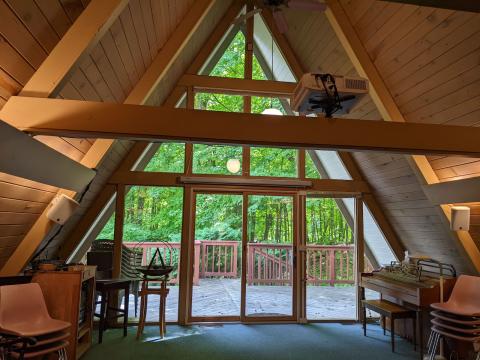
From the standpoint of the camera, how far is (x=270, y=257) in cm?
498

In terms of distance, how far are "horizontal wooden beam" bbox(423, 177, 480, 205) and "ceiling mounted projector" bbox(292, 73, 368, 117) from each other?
1.47 meters

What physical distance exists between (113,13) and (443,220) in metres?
3.64

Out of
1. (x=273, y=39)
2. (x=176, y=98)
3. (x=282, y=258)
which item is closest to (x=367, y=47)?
(x=273, y=39)

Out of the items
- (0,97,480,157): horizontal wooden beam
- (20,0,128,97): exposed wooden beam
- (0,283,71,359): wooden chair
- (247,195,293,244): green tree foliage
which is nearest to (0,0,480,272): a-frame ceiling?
(20,0,128,97): exposed wooden beam

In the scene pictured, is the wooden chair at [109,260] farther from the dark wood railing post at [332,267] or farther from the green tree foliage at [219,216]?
the dark wood railing post at [332,267]

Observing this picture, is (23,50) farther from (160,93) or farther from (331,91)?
(160,93)

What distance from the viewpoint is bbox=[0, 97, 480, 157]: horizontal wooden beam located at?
87.6 inches

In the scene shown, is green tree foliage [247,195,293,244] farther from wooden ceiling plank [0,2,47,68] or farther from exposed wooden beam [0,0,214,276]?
wooden ceiling plank [0,2,47,68]

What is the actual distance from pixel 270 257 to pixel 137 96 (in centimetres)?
281

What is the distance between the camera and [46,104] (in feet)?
7.25

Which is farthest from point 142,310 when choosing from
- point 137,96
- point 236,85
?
point 236,85

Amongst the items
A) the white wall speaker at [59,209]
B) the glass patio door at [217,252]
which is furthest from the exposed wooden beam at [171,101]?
the white wall speaker at [59,209]

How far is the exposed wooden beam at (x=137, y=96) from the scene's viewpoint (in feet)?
10.6

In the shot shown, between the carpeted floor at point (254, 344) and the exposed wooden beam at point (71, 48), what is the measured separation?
2647 millimetres
